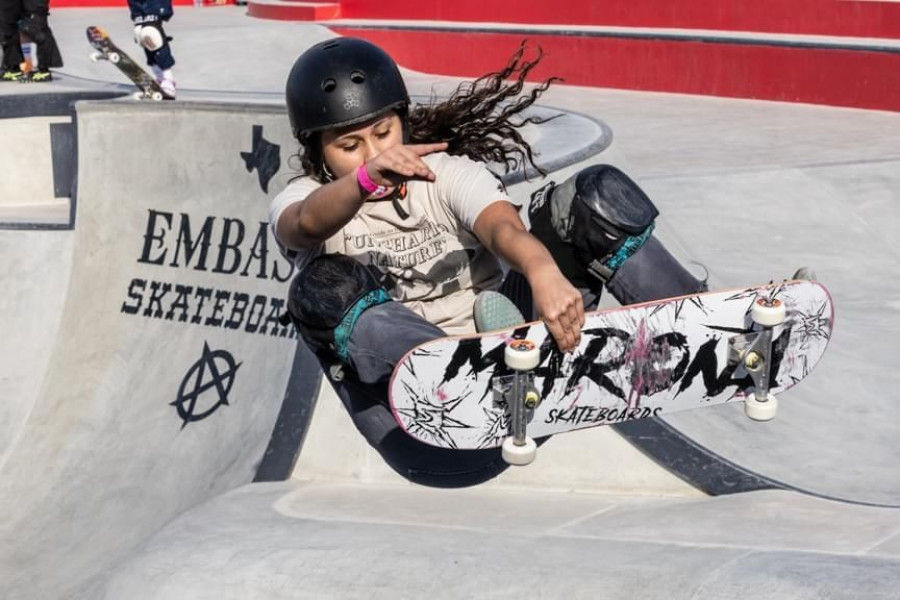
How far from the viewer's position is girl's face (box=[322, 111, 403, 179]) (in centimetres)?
350

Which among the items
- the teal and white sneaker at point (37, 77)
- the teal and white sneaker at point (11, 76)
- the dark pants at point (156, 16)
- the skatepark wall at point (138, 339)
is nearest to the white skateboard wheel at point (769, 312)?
the skatepark wall at point (138, 339)

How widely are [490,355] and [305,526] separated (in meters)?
1.19

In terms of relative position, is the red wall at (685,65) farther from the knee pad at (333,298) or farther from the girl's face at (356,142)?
the knee pad at (333,298)

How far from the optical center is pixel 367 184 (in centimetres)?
306

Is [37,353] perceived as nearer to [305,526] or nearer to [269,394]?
[269,394]

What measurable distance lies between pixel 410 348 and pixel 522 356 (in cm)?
41

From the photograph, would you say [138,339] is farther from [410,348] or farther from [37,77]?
[37,77]

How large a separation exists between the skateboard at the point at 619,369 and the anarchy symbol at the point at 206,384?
3.27 meters

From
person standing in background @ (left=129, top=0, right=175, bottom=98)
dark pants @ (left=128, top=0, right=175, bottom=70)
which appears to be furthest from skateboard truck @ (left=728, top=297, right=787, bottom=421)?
dark pants @ (left=128, top=0, right=175, bottom=70)

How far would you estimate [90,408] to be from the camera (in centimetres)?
710

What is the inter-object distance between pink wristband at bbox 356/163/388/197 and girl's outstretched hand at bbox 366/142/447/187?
A: 0.4 inches

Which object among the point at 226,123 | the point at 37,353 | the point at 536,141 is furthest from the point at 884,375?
the point at 37,353

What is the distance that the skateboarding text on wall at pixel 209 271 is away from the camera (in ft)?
22.6

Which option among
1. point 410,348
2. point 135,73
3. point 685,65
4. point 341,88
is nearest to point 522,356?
point 410,348
